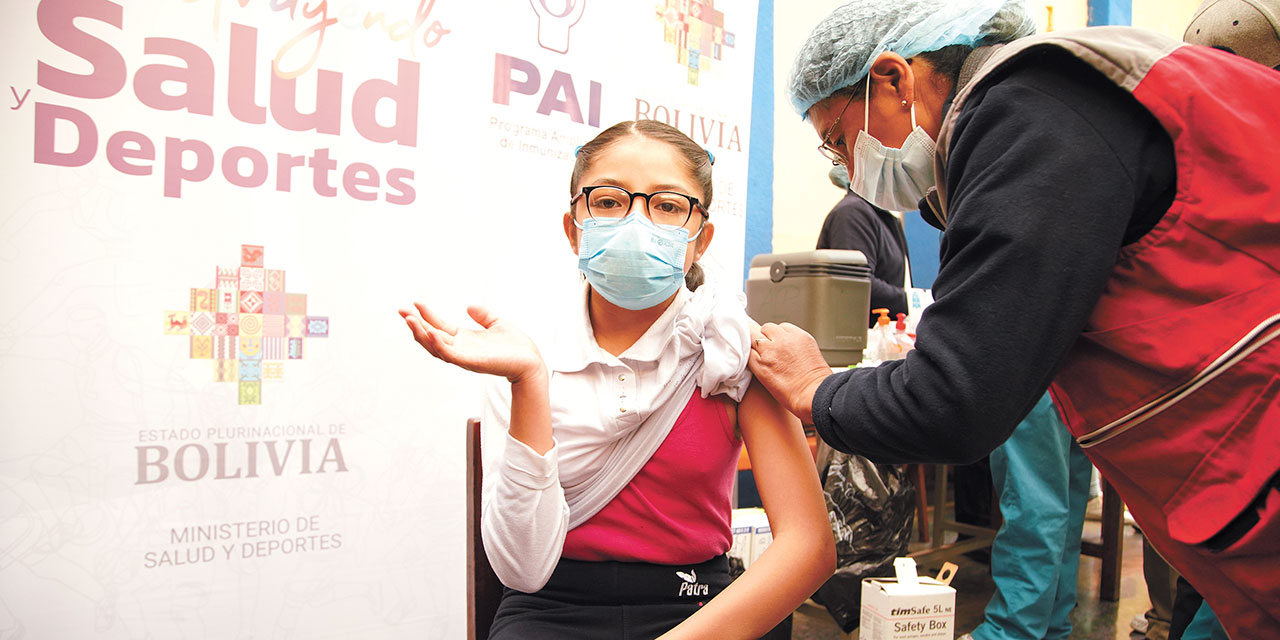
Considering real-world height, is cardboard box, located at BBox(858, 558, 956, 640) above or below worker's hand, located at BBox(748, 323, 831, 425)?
below

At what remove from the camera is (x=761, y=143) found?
402cm

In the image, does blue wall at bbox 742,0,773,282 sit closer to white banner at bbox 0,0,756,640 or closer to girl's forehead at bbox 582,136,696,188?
white banner at bbox 0,0,756,640

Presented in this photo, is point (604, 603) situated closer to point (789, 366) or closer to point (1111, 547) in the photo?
point (789, 366)

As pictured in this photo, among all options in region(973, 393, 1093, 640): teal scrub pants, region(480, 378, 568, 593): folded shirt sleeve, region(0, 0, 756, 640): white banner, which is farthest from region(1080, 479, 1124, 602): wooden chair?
region(480, 378, 568, 593): folded shirt sleeve

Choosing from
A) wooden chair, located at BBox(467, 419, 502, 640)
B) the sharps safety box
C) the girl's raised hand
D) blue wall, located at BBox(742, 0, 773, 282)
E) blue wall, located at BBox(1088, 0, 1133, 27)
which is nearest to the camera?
the girl's raised hand

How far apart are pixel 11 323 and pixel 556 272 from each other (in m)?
1.46

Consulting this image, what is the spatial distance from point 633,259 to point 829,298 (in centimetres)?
168

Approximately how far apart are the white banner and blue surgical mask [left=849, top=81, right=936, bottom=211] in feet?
2.35

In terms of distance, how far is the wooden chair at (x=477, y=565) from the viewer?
143 cm

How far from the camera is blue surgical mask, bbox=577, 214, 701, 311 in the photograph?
139 cm

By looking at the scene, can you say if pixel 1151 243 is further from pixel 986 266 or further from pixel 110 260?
pixel 110 260

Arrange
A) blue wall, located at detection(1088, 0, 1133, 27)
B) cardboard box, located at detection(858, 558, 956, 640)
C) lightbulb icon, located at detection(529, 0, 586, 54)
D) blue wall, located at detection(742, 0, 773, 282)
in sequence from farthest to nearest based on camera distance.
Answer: blue wall, located at detection(1088, 0, 1133, 27) < blue wall, located at detection(742, 0, 773, 282) < lightbulb icon, located at detection(529, 0, 586, 54) < cardboard box, located at detection(858, 558, 956, 640)

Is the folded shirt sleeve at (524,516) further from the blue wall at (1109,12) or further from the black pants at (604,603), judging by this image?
the blue wall at (1109,12)

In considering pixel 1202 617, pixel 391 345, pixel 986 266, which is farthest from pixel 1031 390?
pixel 391 345
